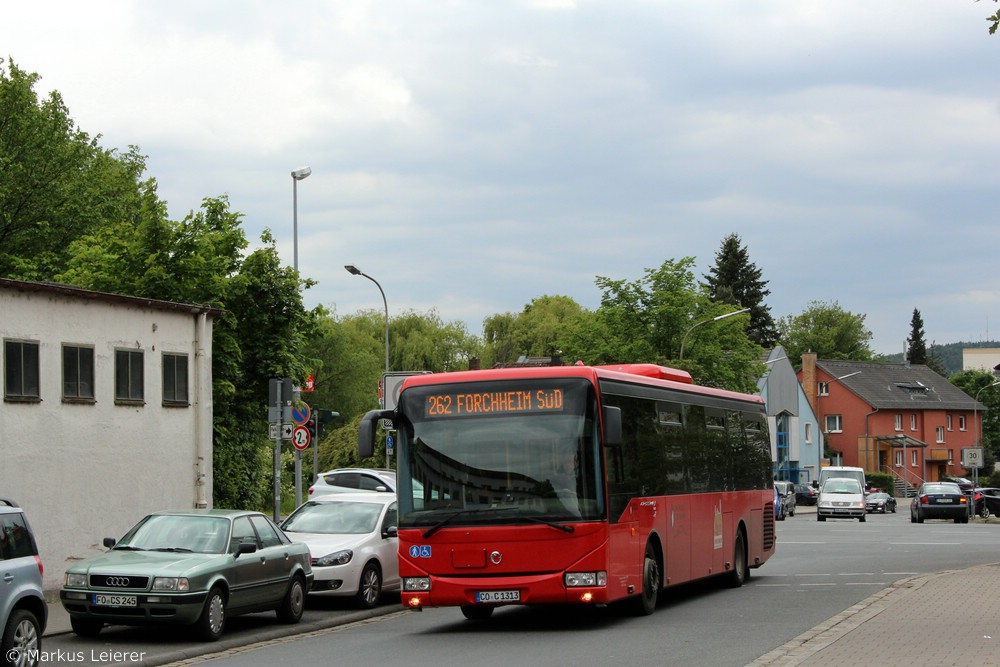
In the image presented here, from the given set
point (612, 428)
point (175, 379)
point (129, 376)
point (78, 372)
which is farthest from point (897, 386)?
point (612, 428)

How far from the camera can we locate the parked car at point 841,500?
58.3m

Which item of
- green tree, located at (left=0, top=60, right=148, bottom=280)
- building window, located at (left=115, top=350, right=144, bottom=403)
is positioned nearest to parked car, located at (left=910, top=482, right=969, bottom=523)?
green tree, located at (left=0, top=60, right=148, bottom=280)

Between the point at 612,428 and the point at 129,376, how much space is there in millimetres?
10555

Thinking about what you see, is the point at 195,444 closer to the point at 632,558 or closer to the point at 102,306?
the point at 102,306

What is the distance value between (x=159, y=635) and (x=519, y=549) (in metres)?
4.29

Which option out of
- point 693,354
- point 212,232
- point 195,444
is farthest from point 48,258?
point 693,354

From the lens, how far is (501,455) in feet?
50.0

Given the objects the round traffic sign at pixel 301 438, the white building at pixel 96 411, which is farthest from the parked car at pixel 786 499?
the white building at pixel 96 411

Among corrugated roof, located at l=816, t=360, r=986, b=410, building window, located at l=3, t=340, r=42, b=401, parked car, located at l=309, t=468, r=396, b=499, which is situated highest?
corrugated roof, located at l=816, t=360, r=986, b=410

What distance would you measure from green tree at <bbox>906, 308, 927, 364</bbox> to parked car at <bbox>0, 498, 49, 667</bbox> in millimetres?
159857

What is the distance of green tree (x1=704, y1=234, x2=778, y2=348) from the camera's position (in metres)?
114

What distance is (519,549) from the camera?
1501cm

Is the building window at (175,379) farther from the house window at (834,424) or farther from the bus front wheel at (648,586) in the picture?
the house window at (834,424)

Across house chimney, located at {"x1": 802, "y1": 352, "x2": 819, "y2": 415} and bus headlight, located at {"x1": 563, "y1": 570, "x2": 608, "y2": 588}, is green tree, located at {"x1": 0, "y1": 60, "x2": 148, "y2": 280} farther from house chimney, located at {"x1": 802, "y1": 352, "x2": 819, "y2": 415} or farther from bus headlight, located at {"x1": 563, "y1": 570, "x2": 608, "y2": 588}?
house chimney, located at {"x1": 802, "y1": 352, "x2": 819, "y2": 415}
